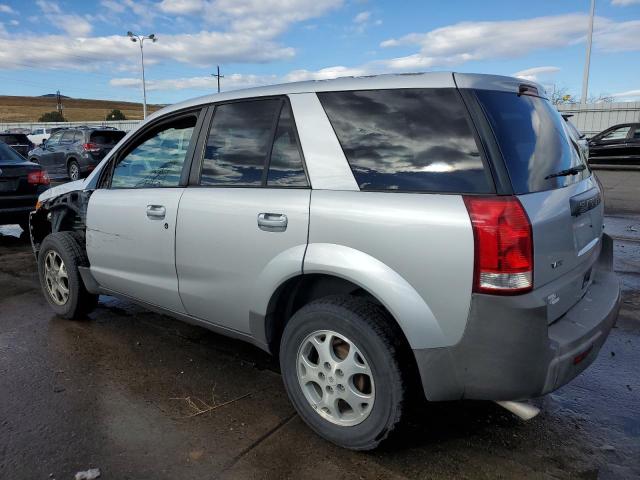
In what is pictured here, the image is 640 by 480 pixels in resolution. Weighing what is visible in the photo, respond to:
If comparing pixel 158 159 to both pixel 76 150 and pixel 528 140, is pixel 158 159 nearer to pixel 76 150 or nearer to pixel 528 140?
pixel 528 140

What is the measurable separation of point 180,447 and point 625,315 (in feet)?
12.3

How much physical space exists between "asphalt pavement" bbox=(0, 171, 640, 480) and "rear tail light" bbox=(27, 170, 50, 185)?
177 inches

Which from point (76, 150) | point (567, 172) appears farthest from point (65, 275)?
point (76, 150)

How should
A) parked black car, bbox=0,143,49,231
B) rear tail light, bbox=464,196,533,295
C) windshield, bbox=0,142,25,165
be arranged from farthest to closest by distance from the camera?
windshield, bbox=0,142,25,165, parked black car, bbox=0,143,49,231, rear tail light, bbox=464,196,533,295

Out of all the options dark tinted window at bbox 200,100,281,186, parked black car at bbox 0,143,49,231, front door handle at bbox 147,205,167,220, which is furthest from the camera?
parked black car at bbox 0,143,49,231

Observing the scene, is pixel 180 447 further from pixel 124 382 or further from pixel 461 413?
pixel 461 413

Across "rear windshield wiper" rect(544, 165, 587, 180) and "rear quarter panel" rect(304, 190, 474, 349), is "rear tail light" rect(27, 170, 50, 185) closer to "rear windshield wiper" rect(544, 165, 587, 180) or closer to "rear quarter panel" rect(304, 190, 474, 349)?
"rear quarter panel" rect(304, 190, 474, 349)

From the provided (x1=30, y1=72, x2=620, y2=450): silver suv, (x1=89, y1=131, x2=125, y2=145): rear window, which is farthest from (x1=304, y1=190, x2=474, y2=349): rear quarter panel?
(x1=89, y1=131, x2=125, y2=145): rear window

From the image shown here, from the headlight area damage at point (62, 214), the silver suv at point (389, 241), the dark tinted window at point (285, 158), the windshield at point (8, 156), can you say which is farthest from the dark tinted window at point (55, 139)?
the dark tinted window at point (285, 158)

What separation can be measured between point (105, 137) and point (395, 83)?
51.4 feet

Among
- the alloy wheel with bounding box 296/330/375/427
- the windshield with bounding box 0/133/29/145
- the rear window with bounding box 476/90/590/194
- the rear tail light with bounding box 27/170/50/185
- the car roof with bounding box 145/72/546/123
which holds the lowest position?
the alloy wheel with bounding box 296/330/375/427

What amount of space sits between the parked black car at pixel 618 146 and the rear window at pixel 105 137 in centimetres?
1621

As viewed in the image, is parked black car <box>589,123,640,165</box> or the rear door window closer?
parked black car <box>589,123,640,165</box>

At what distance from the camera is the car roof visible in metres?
2.41
